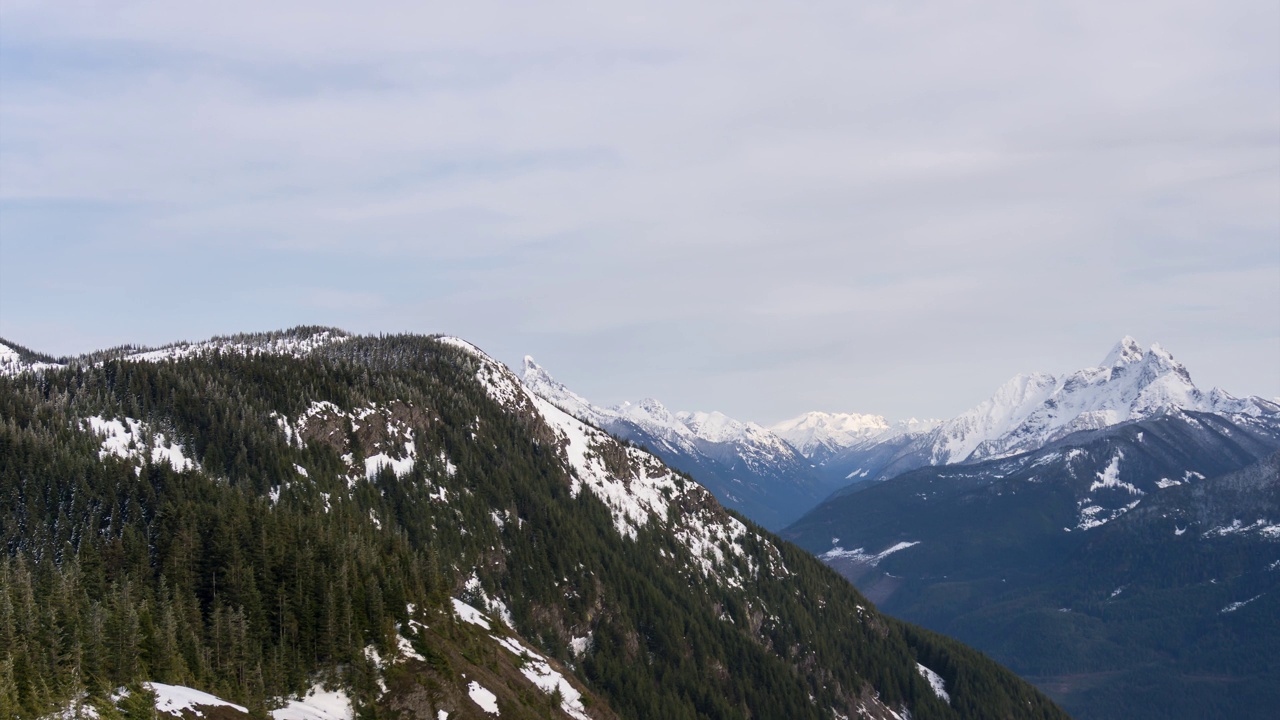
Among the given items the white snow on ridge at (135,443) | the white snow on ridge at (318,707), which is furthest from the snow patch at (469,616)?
the white snow on ridge at (135,443)

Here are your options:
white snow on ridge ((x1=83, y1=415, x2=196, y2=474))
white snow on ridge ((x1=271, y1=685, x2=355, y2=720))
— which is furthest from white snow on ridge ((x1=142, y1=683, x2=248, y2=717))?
white snow on ridge ((x1=83, y1=415, x2=196, y2=474))

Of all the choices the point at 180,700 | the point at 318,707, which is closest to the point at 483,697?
the point at 318,707

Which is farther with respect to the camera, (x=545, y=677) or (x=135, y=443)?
(x=135, y=443)

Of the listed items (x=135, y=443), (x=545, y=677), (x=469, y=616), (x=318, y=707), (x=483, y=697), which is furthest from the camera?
(x=135, y=443)

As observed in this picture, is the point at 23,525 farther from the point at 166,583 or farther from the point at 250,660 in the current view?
the point at 250,660

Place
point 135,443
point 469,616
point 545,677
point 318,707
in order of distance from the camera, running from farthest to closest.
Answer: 1. point 135,443
2. point 545,677
3. point 469,616
4. point 318,707

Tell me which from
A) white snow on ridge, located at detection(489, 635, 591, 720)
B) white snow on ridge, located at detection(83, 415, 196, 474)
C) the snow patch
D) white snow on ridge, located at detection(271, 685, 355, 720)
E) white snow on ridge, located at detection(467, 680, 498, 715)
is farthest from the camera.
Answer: white snow on ridge, located at detection(83, 415, 196, 474)

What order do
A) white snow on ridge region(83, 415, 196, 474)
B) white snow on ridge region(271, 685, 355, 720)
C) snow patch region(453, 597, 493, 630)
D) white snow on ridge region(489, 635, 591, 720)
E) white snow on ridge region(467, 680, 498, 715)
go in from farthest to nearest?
white snow on ridge region(83, 415, 196, 474) → white snow on ridge region(489, 635, 591, 720) → snow patch region(453, 597, 493, 630) → white snow on ridge region(467, 680, 498, 715) → white snow on ridge region(271, 685, 355, 720)

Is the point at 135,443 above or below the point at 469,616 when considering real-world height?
above

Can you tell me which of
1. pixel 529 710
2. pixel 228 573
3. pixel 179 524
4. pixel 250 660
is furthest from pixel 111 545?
pixel 529 710

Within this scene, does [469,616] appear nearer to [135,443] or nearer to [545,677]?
[545,677]

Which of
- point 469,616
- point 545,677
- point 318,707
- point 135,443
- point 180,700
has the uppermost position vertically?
point 135,443

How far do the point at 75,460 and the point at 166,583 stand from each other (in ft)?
201

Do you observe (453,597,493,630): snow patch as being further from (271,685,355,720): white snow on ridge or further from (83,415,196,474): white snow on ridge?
(83,415,196,474): white snow on ridge
